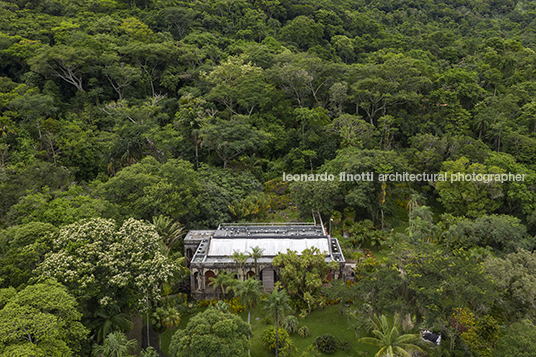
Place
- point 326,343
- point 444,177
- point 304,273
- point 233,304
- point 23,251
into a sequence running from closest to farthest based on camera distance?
point 23,251 → point 326,343 → point 304,273 → point 233,304 → point 444,177

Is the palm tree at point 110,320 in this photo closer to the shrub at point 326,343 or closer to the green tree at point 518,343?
the shrub at point 326,343

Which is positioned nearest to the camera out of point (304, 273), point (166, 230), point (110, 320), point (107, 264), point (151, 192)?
point (107, 264)

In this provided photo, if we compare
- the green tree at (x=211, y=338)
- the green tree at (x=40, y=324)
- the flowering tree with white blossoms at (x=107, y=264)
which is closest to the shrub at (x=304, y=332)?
the green tree at (x=211, y=338)

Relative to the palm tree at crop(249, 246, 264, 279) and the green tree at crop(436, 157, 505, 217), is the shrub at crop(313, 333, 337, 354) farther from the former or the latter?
the green tree at crop(436, 157, 505, 217)

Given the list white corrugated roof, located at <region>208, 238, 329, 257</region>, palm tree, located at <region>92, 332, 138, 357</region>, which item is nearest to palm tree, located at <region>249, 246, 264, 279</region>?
white corrugated roof, located at <region>208, 238, 329, 257</region>

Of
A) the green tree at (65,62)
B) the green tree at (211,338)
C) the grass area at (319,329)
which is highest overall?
the green tree at (65,62)

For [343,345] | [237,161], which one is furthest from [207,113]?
[343,345]

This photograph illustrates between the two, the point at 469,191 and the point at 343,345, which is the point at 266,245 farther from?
the point at 469,191
